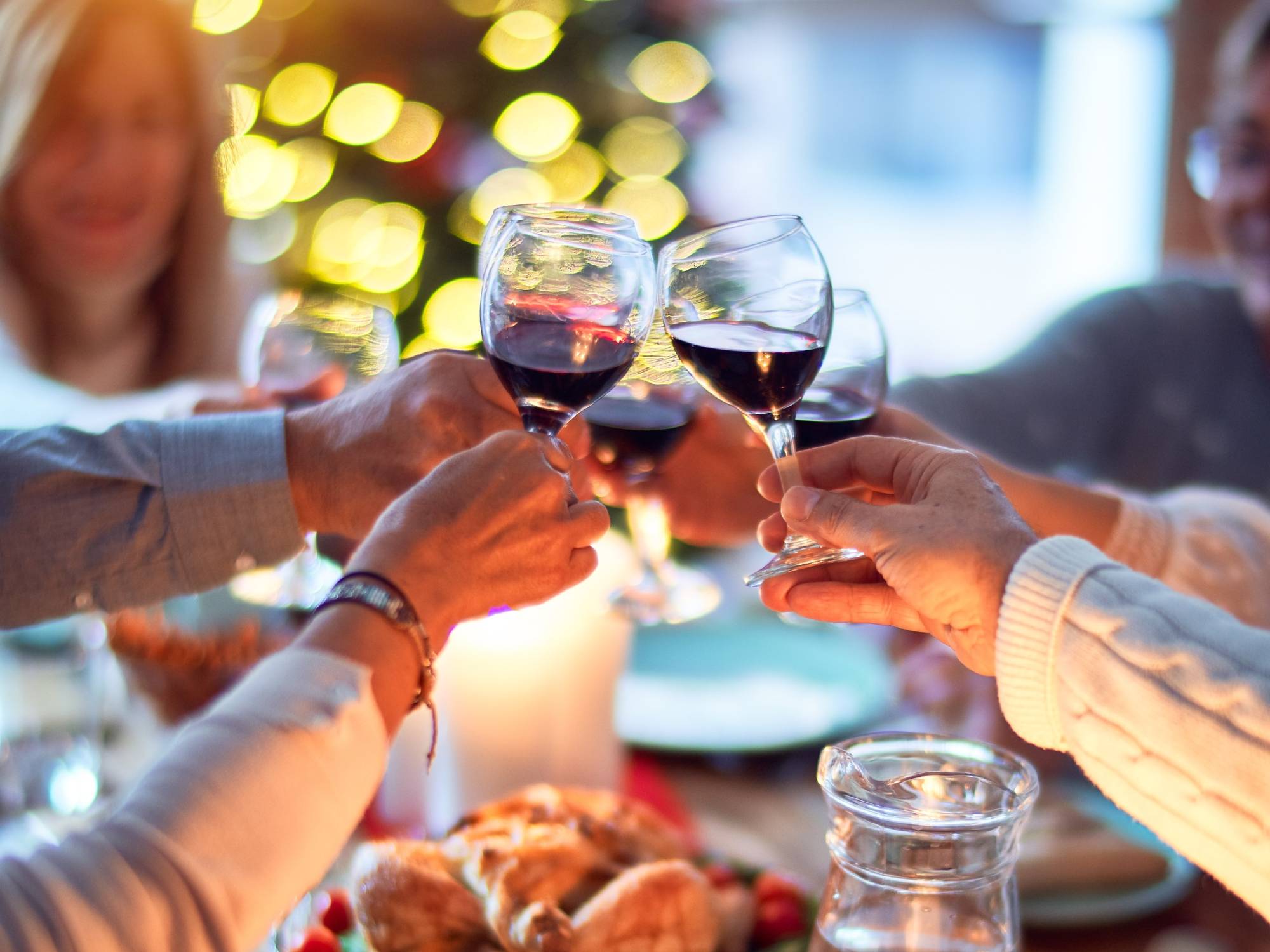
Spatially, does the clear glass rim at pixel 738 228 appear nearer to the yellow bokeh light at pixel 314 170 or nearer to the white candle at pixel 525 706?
the white candle at pixel 525 706

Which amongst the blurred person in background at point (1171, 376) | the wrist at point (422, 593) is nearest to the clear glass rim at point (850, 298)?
the wrist at point (422, 593)

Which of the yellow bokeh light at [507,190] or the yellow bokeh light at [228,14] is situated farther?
the yellow bokeh light at [507,190]

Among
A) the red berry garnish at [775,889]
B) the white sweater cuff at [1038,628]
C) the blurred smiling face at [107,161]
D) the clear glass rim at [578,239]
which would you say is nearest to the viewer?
the white sweater cuff at [1038,628]

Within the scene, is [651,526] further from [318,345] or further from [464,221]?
[464,221]

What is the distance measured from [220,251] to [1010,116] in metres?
4.97

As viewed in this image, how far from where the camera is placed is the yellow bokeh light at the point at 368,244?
2.73 meters

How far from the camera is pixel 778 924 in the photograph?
857 millimetres

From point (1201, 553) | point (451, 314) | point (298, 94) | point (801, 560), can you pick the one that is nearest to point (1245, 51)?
point (1201, 553)

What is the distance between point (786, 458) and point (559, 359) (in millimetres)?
188

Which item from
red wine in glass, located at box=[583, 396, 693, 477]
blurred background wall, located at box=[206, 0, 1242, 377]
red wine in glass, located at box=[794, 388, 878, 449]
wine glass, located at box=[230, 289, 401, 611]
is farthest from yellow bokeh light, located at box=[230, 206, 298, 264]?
red wine in glass, located at box=[794, 388, 878, 449]

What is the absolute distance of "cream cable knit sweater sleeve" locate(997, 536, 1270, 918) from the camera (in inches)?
24.6

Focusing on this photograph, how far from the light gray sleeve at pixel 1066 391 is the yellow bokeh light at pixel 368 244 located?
1435 millimetres

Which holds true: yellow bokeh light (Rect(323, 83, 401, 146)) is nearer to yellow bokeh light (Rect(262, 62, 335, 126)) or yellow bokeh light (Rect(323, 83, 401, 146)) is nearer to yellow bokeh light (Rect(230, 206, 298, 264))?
yellow bokeh light (Rect(262, 62, 335, 126))

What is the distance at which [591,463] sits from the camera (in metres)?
1.15
